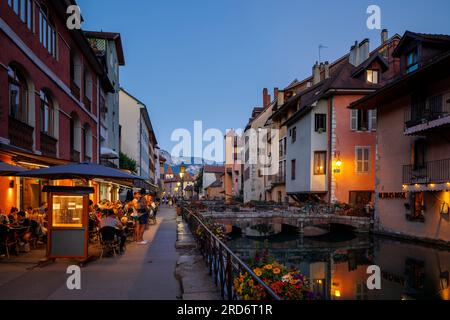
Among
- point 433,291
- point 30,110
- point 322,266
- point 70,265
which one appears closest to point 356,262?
point 322,266

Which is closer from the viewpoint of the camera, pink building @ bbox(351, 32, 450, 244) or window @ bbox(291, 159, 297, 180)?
pink building @ bbox(351, 32, 450, 244)

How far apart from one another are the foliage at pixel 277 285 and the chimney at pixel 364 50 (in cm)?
3524

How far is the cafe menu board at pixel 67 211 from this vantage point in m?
9.45

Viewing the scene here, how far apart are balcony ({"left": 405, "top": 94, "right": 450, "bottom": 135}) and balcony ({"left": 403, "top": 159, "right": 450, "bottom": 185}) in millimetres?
1848

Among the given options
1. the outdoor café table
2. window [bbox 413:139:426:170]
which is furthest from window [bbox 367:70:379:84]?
the outdoor café table

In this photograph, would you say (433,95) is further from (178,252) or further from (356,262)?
(178,252)

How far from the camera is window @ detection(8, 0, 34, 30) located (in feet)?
39.0

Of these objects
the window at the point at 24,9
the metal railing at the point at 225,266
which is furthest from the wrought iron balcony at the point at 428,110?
the window at the point at 24,9

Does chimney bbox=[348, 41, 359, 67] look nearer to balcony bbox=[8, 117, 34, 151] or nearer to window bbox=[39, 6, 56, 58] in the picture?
window bbox=[39, 6, 56, 58]

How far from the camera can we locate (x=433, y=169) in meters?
19.1

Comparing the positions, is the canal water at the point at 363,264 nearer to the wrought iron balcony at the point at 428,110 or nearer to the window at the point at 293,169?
the wrought iron balcony at the point at 428,110

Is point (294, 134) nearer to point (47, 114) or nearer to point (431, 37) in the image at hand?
point (431, 37)

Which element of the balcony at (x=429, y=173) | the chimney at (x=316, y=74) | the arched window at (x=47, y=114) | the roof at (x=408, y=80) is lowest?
the balcony at (x=429, y=173)

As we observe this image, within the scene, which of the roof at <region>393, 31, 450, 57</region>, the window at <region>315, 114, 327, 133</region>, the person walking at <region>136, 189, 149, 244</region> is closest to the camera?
the person walking at <region>136, 189, 149, 244</region>
